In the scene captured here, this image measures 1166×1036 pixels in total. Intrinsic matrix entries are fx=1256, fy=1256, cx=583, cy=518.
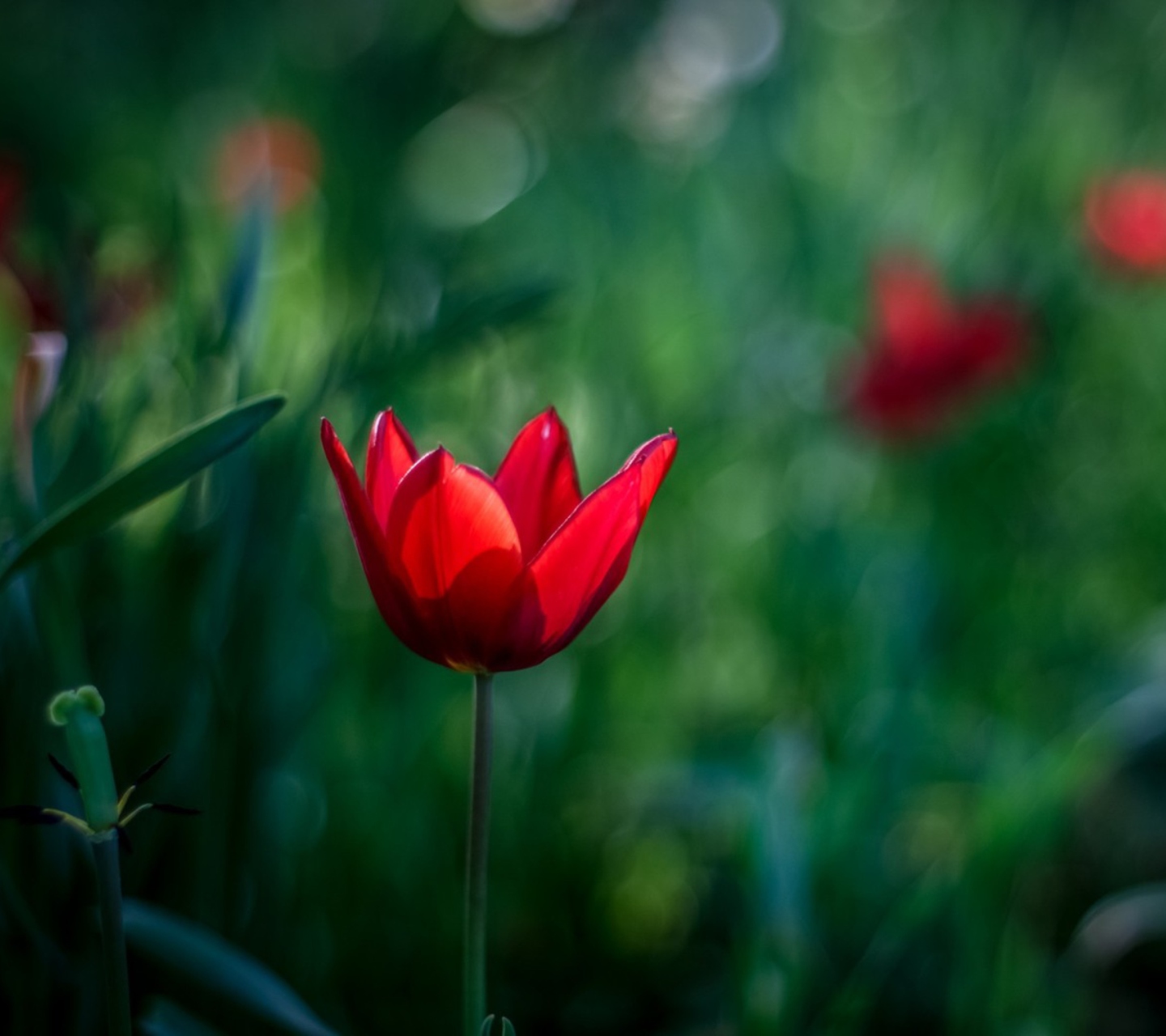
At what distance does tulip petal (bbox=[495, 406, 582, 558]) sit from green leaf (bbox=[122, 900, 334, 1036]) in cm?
17

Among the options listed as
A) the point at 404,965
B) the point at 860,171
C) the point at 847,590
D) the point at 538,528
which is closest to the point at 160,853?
the point at 404,965

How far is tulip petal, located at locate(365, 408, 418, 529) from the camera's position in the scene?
378 mm

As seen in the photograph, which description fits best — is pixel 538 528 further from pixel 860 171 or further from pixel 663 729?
pixel 860 171

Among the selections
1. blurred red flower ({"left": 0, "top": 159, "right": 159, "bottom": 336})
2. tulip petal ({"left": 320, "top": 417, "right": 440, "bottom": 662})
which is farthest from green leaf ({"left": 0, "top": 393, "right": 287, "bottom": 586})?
blurred red flower ({"left": 0, "top": 159, "right": 159, "bottom": 336})

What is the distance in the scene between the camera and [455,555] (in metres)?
0.36

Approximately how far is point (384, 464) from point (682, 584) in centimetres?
81

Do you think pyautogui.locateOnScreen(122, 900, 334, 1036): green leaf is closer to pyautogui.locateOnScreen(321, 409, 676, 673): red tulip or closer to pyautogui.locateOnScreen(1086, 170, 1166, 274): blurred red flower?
pyautogui.locateOnScreen(321, 409, 676, 673): red tulip

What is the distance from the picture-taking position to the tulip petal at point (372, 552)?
332 mm

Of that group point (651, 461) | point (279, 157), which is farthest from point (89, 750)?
point (279, 157)

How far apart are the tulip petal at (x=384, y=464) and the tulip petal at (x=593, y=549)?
51mm

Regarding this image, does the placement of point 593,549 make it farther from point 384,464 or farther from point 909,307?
point 909,307

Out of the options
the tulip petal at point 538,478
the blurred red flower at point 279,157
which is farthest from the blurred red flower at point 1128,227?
the tulip petal at point 538,478

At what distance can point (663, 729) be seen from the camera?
1058 millimetres

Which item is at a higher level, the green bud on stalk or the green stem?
the green bud on stalk
